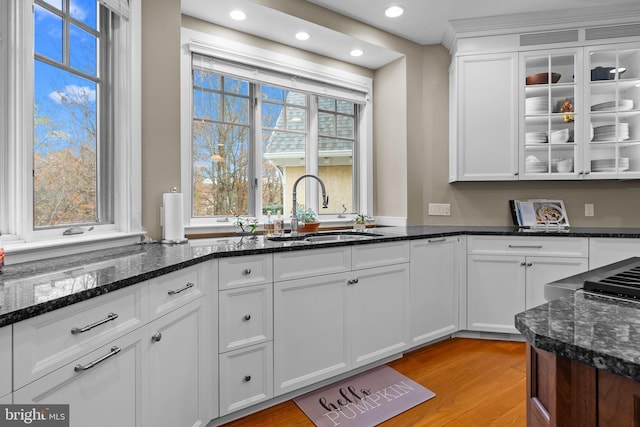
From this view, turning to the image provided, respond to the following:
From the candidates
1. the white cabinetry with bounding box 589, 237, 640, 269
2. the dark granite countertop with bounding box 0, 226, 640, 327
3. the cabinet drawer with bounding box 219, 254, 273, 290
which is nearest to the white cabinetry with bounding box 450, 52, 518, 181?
the white cabinetry with bounding box 589, 237, 640, 269

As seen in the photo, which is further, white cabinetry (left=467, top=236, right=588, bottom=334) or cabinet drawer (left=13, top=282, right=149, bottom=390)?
white cabinetry (left=467, top=236, right=588, bottom=334)

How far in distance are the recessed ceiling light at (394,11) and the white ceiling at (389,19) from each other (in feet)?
0.14

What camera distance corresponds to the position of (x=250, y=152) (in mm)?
3066

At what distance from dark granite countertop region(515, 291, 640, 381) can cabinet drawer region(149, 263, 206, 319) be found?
123 cm

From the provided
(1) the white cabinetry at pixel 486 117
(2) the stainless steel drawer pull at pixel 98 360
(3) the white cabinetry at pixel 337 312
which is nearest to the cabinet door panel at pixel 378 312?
(3) the white cabinetry at pixel 337 312

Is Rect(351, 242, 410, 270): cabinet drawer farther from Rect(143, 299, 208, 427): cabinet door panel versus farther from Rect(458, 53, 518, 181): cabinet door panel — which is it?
Rect(458, 53, 518, 181): cabinet door panel

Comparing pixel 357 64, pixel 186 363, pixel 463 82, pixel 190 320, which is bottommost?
pixel 186 363

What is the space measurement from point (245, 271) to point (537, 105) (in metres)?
2.88

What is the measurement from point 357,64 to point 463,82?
1008 millimetres

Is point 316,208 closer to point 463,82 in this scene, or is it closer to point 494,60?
point 463,82

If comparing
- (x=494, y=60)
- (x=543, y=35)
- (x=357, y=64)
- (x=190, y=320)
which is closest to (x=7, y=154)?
(x=190, y=320)

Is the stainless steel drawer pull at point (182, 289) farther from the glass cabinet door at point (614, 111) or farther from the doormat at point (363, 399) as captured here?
the glass cabinet door at point (614, 111)

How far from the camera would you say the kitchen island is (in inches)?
24.1

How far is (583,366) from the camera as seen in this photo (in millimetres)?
679
